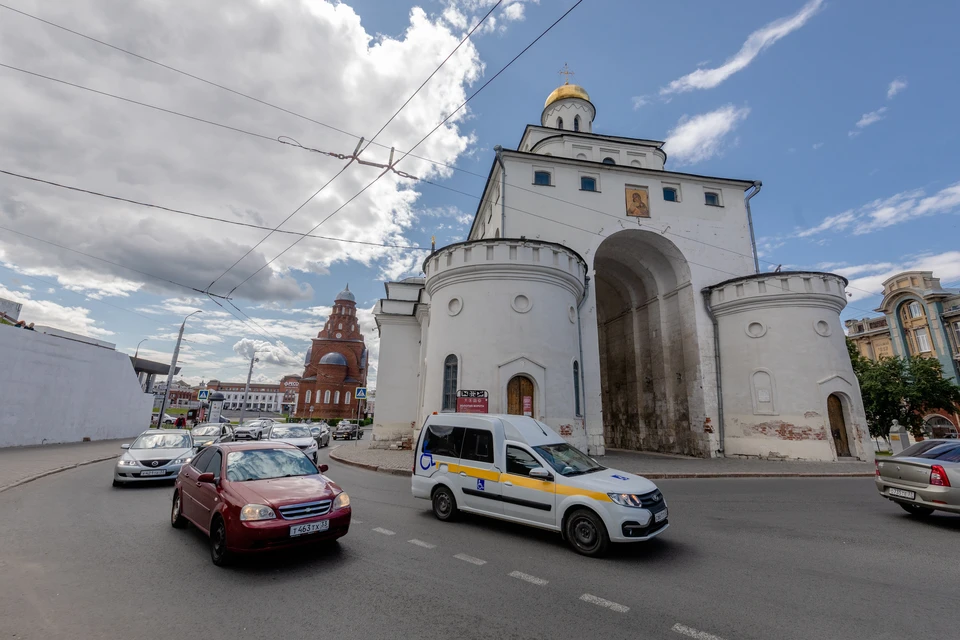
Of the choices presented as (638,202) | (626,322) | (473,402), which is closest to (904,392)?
(626,322)

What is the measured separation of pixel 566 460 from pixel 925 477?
635 cm

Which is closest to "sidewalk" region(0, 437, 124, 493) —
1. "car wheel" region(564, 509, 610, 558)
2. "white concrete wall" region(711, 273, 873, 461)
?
"car wheel" region(564, 509, 610, 558)

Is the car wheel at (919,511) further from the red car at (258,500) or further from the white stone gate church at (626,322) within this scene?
the red car at (258,500)

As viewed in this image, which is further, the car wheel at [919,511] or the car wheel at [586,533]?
the car wheel at [919,511]

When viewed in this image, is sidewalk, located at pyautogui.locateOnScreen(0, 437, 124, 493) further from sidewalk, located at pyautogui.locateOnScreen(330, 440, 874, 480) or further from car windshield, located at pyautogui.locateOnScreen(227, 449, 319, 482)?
sidewalk, located at pyautogui.locateOnScreen(330, 440, 874, 480)

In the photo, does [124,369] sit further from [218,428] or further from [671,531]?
[671,531]

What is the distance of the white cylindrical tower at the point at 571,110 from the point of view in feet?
96.5

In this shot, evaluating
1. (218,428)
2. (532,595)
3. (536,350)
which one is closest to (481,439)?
(532,595)

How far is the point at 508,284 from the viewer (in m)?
16.1

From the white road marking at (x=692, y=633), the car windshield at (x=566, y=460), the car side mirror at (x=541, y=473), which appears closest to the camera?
the white road marking at (x=692, y=633)

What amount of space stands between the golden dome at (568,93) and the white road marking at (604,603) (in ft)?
105

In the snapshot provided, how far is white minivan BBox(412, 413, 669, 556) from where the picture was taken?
216 inches

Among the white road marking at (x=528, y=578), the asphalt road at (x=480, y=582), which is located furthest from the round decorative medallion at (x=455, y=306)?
the white road marking at (x=528, y=578)

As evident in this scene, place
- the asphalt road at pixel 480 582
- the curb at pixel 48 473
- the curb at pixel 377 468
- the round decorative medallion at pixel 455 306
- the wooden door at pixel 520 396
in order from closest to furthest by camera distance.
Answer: the asphalt road at pixel 480 582 → the curb at pixel 48 473 → the curb at pixel 377 468 → the wooden door at pixel 520 396 → the round decorative medallion at pixel 455 306
